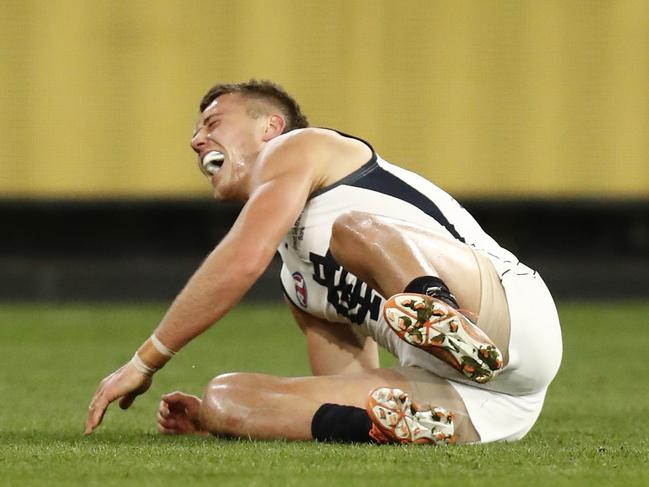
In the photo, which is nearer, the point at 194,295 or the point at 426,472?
the point at 426,472

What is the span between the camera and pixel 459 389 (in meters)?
2.89

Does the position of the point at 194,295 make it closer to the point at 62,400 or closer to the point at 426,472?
the point at 426,472

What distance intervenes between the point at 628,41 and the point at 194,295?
572 centimetres

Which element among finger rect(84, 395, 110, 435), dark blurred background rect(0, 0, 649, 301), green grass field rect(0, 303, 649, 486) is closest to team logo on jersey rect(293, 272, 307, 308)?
green grass field rect(0, 303, 649, 486)

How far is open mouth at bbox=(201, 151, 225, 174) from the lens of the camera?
3205mm

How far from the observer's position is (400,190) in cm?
305

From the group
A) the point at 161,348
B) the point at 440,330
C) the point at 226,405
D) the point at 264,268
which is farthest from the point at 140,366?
the point at 440,330

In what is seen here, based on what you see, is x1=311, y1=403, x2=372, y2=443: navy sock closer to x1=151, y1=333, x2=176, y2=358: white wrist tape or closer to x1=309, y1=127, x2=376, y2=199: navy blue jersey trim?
x1=151, y1=333, x2=176, y2=358: white wrist tape

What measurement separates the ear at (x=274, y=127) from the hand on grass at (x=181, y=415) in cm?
65

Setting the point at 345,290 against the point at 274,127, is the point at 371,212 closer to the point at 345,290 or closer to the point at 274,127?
the point at 345,290

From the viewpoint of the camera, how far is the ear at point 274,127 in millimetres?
3236

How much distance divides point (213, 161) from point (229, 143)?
2.6 inches

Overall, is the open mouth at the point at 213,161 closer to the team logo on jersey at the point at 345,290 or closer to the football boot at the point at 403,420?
the team logo on jersey at the point at 345,290

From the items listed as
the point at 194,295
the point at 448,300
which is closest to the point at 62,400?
the point at 194,295
